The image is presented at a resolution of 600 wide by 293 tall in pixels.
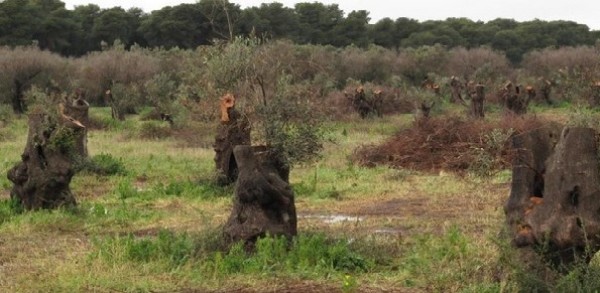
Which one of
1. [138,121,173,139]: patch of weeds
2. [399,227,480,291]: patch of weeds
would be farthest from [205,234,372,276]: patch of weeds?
[138,121,173,139]: patch of weeds

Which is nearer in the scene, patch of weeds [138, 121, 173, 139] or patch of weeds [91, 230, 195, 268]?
patch of weeds [91, 230, 195, 268]

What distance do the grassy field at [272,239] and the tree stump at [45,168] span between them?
35cm

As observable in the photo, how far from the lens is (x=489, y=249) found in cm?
894

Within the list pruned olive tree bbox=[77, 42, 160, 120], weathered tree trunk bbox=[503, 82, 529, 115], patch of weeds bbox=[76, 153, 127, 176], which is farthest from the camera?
pruned olive tree bbox=[77, 42, 160, 120]

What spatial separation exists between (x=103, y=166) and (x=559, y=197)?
13092mm

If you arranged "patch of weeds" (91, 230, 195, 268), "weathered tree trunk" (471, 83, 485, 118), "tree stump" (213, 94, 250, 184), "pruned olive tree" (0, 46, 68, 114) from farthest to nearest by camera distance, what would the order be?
"pruned olive tree" (0, 46, 68, 114) < "weathered tree trunk" (471, 83, 485, 118) < "tree stump" (213, 94, 250, 184) < "patch of weeds" (91, 230, 195, 268)

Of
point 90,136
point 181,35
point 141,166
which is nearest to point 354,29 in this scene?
point 181,35

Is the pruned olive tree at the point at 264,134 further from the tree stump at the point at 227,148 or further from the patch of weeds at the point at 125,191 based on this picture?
the patch of weeds at the point at 125,191

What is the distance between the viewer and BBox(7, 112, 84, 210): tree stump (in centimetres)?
1302

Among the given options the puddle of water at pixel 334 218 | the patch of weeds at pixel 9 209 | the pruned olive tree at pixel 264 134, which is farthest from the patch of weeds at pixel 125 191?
the pruned olive tree at pixel 264 134

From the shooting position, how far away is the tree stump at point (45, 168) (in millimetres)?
13016

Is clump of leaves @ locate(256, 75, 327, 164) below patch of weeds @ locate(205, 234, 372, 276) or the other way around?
the other way around

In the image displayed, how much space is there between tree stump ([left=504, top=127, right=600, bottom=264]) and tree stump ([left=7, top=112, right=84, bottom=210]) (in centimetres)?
806

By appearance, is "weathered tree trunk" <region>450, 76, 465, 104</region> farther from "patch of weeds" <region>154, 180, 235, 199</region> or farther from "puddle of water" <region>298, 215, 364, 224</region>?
"puddle of water" <region>298, 215, 364, 224</region>
